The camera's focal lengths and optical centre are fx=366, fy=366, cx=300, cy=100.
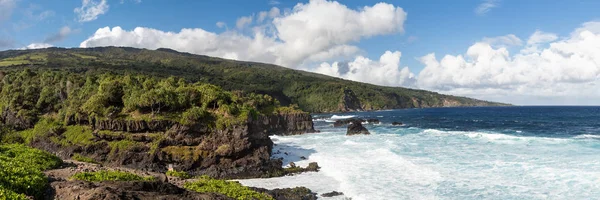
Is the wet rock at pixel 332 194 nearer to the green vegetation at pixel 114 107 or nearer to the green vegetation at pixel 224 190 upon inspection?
the green vegetation at pixel 224 190

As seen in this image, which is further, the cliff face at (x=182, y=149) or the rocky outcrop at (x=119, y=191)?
the cliff face at (x=182, y=149)

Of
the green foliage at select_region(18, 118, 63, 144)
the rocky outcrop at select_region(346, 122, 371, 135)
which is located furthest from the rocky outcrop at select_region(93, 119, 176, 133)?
the rocky outcrop at select_region(346, 122, 371, 135)

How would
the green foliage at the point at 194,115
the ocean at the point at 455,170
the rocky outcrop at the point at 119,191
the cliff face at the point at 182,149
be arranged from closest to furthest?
the rocky outcrop at the point at 119,191
the ocean at the point at 455,170
the cliff face at the point at 182,149
the green foliage at the point at 194,115

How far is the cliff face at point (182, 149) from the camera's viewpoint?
35688 millimetres

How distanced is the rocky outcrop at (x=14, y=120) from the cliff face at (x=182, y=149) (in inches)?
443

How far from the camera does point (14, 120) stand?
50281mm

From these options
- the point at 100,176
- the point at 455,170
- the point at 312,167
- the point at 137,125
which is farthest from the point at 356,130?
the point at 100,176

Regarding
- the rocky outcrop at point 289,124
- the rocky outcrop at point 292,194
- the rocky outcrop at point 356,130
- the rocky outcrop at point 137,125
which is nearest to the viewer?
the rocky outcrop at point 292,194

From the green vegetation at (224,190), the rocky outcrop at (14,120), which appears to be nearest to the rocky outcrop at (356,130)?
the rocky outcrop at (14,120)

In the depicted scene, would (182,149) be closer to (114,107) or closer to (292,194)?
(114,107)

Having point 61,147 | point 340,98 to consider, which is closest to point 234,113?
point 61,147

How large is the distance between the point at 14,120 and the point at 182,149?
30.3 metres

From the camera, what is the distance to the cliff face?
3569 cm

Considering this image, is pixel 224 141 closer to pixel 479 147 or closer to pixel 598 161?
pixel 479 147
